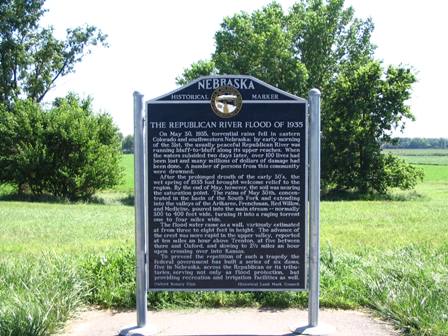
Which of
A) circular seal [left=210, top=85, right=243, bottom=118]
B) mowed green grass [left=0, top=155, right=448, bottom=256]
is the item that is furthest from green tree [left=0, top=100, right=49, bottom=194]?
circular seal [left=210, top=85, right=243, bottom=118]

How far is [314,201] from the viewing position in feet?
16.4

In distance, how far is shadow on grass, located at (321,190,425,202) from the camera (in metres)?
29.4

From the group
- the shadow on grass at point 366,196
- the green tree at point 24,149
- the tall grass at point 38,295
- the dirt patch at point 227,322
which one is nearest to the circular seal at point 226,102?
the dirt patch at point 227,322

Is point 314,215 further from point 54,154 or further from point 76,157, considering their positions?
point 54,154

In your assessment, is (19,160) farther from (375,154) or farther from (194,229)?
(194,229)

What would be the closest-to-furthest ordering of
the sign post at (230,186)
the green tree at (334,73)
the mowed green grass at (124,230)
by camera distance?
1. the sign post at (230,186)
2. the mowed green grass at (124,230)
3. the green tree at (334,73)

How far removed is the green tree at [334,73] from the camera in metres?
32.2

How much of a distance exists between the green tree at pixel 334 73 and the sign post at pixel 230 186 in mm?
27756

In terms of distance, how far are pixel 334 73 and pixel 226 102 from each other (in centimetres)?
3925

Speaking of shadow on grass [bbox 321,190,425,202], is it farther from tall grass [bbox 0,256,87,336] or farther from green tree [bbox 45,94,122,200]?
tall grass [bbox 0,256,87,336]

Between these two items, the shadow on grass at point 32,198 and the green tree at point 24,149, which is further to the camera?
the green tree at point 24,149

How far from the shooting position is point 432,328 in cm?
473

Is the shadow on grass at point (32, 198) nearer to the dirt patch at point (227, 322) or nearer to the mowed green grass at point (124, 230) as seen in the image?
the mowed green grass at point (124, 230)

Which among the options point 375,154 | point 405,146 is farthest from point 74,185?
point 405,146
